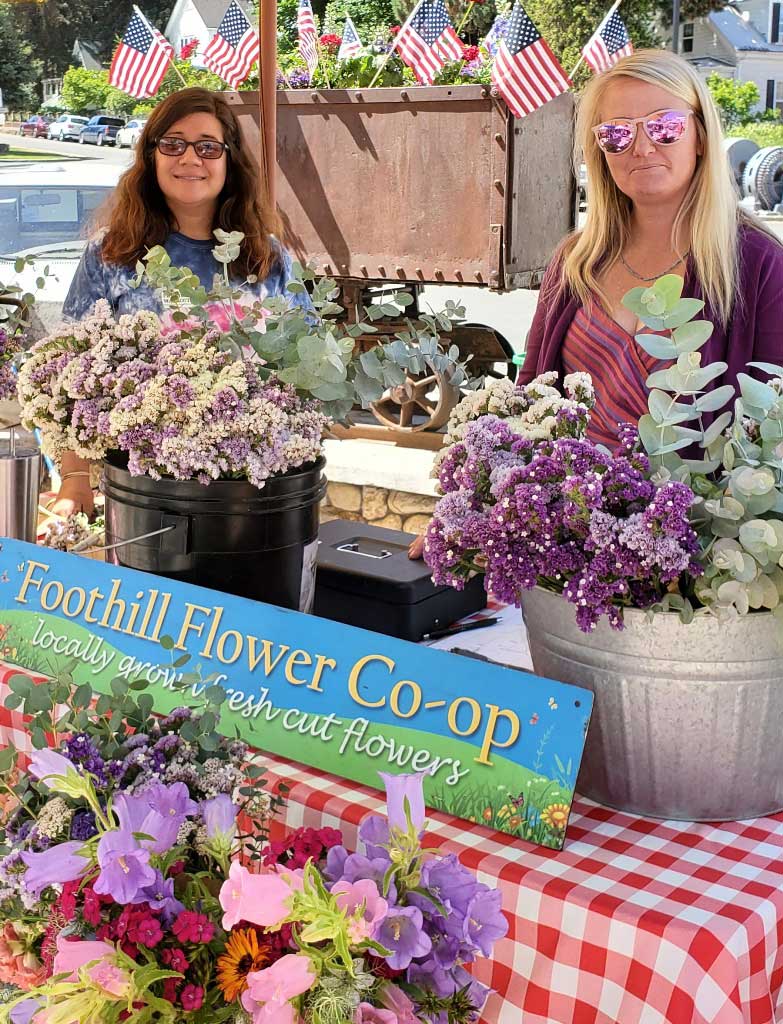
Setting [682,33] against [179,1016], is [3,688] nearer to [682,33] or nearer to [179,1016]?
[179,1016]

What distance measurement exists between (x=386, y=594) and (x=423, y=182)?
511 centimetres

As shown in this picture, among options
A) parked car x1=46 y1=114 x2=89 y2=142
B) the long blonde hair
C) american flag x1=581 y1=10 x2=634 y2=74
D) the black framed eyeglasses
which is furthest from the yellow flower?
parked car x1=46 y1=114 x2=89 y2=142

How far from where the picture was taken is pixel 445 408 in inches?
230

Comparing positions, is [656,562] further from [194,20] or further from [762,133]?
[762,133]

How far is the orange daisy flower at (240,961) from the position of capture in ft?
2.68

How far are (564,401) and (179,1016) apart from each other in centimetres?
66

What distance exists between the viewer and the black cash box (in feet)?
5.22

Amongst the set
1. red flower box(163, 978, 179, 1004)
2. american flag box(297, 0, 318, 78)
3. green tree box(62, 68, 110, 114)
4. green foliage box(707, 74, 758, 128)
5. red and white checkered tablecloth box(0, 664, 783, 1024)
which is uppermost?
green foliage box(707, 74, 758, 128)

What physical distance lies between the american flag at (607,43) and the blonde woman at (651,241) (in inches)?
189

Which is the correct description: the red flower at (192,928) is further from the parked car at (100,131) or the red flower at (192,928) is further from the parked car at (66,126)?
the parked car at (100,131)

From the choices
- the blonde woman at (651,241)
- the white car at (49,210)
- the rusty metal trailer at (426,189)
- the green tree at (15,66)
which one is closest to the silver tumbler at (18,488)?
the blonde woman at (651,241)

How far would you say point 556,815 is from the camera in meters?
1.07

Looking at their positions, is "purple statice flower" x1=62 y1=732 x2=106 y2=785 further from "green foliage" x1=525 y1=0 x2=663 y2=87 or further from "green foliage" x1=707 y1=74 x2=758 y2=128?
"green foliage" x1=707 y1=74 x2=758 y2=128

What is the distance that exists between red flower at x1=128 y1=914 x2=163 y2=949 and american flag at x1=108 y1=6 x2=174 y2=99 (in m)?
6.54
